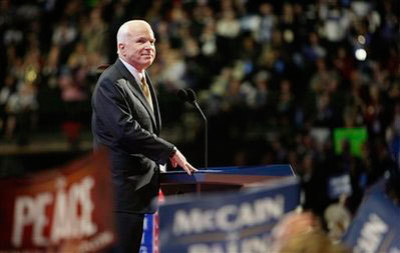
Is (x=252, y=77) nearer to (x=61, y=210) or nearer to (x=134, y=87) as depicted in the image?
(x=134, y=87)

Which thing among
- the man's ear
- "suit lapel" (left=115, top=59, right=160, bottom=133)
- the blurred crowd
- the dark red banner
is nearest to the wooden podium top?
"suit lapel" (left=115, top=59, right=160, bottom=133)

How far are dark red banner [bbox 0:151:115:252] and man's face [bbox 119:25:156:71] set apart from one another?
2.03m

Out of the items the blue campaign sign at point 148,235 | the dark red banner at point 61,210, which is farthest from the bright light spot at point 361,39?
the dark red banner at point 61,210

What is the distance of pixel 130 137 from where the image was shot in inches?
216

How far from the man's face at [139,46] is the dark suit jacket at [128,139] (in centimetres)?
7

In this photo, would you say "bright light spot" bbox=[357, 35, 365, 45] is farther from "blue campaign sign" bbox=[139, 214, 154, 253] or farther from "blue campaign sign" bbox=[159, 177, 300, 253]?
"blue campaign sign" bbox=[159, 177, 300, 253]

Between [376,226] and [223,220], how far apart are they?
61 cm

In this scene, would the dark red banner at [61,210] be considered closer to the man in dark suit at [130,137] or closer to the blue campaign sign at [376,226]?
the blue campaign sign at [376,226]

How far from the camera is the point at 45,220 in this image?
3572 millimetres

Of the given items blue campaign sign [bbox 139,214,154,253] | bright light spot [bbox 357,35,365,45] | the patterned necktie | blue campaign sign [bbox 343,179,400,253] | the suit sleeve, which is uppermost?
bright light spot [bbox 357,35,365,45]

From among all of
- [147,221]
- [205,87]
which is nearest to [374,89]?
[205,87]

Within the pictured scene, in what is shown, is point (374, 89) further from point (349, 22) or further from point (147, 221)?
point (147, 221)

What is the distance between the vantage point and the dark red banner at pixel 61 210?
351 centimetres

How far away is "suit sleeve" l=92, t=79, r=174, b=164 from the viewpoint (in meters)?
5.50
